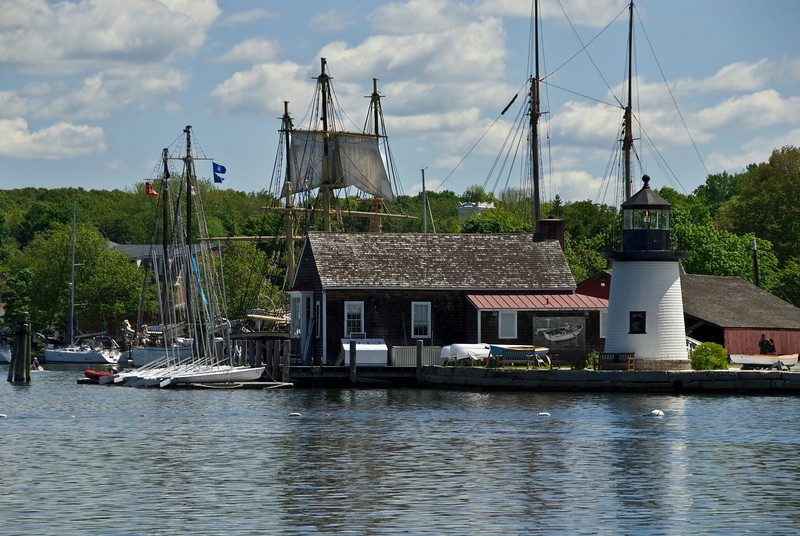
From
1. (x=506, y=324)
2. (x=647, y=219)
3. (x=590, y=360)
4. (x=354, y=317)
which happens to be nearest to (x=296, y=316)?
(x=354, y=317)

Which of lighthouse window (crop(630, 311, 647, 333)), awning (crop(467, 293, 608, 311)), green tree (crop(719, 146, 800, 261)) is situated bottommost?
lighthouse window (crop(630, 311, 647, 333))

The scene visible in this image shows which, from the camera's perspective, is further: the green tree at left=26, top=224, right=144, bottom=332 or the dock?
the green tree at left=26, top=224, right=144, bottom=332

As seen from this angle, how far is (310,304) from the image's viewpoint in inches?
2142

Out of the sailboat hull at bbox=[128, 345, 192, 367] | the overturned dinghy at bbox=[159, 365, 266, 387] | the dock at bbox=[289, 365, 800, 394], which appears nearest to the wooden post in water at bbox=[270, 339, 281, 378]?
the overturned dinghy at bbox=[159, 365, 266, 387]

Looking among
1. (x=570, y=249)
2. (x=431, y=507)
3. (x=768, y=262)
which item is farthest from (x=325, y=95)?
(x=431, y=507)

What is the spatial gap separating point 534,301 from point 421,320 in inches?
194

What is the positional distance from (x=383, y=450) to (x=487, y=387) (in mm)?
17627

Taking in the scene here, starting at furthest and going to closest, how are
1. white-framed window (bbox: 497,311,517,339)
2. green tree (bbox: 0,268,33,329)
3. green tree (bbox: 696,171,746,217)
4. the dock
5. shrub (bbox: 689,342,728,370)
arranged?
green tree (bbox: 696,171,746,217) → green tree (bbox: 0,268,33,329) → white-framed window (bbox: 497,311,517,339) → shrub (bbox: 689,342,728,370) → the dock

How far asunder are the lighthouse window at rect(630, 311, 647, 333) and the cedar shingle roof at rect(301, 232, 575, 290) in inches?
256

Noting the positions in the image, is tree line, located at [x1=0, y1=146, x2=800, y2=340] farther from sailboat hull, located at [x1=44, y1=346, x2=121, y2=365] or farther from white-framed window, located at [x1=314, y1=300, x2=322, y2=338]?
white-framed window, located at [x1=314, y1=300, x2=322, y2=338]

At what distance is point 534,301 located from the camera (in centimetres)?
5288

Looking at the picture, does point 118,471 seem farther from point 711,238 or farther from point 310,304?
point 711,238

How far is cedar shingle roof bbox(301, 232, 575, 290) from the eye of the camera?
5312 centimetres

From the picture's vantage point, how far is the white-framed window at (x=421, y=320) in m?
53.2
